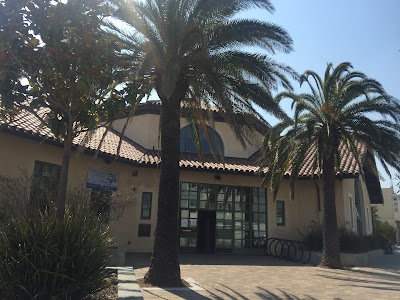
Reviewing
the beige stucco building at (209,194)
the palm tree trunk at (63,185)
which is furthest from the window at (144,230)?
the palm tree trunk at (63,185)

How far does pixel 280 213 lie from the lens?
22422 millimetres

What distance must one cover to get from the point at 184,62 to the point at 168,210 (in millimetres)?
4014

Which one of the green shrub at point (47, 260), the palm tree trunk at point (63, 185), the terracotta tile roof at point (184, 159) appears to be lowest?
the green shrub at point (47, 260)

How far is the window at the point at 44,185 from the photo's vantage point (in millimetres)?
8573

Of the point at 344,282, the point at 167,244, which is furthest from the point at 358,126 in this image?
the point at 167,244

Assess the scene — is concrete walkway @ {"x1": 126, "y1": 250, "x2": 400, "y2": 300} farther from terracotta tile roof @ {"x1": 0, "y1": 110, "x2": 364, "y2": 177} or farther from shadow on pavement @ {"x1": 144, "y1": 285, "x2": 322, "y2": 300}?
terracotta tile roof @ {"x1": 0, "y1": 110, "x2": 364, "y2": 177}

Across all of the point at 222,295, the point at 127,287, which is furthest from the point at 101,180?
the point at 127,287

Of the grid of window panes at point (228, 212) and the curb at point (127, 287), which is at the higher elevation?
the grid of window panes at point (228, 212)

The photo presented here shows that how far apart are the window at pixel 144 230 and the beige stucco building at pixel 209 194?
1 cm

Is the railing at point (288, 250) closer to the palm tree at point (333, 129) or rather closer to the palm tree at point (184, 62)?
the palm tree at point (333, 129)

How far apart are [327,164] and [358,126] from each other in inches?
80.0

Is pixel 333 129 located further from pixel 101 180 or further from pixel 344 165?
pixel 101 180

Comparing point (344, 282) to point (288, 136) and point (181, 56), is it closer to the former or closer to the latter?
point (288, 136)

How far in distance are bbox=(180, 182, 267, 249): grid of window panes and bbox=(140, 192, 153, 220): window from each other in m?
1.88
